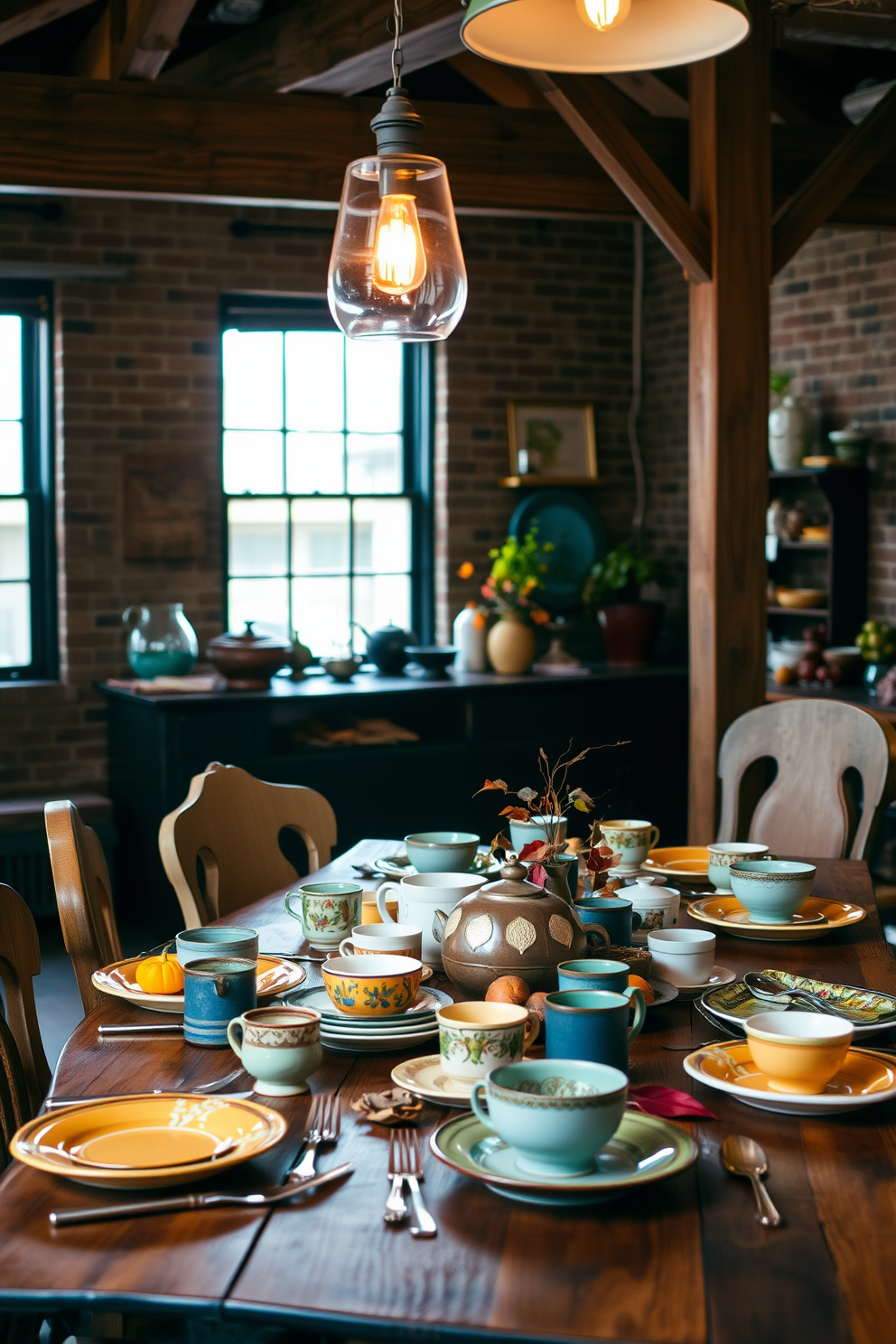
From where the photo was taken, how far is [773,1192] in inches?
52.5

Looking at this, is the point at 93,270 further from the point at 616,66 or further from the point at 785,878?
the point at 785,878

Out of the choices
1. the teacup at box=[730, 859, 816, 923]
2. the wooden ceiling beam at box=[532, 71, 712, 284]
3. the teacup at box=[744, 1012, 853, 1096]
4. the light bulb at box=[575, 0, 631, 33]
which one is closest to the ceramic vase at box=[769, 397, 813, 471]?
the wooden ceiling beam at box=[532, 71, 712, 284]

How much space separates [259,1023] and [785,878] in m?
1.01

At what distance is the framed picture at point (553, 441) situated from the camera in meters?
6.13

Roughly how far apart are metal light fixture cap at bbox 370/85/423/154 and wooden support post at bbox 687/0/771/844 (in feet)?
7.12

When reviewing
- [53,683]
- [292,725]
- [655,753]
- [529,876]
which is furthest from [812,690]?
[529,876]

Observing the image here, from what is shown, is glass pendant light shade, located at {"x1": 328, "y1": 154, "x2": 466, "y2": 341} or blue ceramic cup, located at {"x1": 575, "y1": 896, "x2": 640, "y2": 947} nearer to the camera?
blue ceramic cup, located at {"x1": 575, "y1": 896, "x2": 640, "y2": 947}

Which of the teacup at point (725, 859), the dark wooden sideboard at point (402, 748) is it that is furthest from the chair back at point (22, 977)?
the dark wooden sideboard at point (402, 748)

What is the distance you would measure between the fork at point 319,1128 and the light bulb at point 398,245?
118cm

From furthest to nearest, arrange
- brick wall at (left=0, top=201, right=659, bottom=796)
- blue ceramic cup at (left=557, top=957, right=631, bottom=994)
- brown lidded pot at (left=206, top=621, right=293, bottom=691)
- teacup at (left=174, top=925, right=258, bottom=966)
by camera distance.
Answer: brick wall at (left=0, top=201, right=659, bottom=796) < brown lidded pot at (left=206, top=621, right=293, bottom=691) < teacup at (left=174, top=925, right=258, bottom=966) < blue ceramic cup at (left=557, top=957, right=631, bottom=994)

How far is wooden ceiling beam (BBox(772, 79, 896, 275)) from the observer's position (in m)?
4.13

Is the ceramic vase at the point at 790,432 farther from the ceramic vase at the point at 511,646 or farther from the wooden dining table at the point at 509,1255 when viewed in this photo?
the wooden dining table at the point at 509,1255

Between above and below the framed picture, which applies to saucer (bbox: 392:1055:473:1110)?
below

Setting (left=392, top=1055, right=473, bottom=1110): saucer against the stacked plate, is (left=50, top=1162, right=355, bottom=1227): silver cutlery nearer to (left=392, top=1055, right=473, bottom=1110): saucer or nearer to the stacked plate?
(left=392, top=1055, right=473, bottom=1110): saucer
